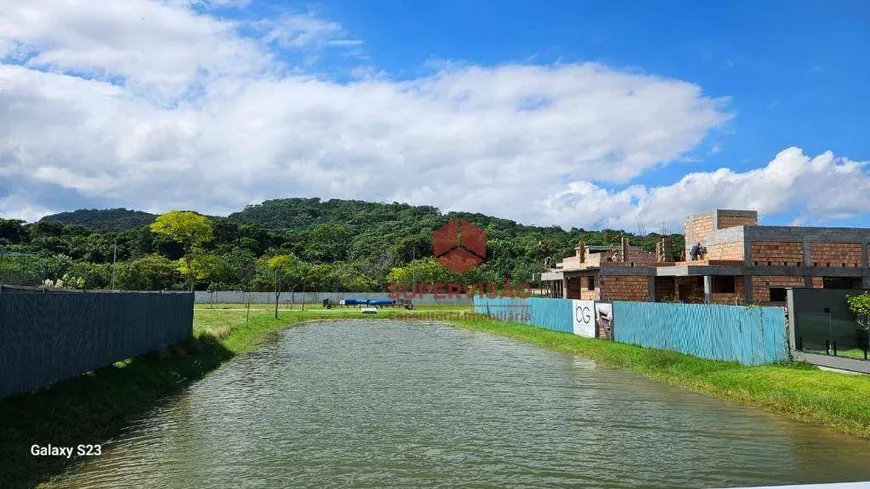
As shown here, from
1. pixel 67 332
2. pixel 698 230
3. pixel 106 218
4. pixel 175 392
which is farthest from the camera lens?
pixel 106 218

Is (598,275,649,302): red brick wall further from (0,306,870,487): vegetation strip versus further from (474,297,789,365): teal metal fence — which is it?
(0,306,870,487): vegetation strip

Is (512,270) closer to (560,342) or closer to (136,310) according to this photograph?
(560,342)

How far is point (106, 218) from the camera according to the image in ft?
559

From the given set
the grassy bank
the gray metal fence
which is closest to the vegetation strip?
the grassy bank

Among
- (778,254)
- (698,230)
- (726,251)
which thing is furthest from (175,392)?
(698,230)

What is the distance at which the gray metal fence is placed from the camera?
10.7 metres

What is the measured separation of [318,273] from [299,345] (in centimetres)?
5431

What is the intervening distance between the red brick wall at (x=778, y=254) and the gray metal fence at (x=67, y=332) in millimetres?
27718

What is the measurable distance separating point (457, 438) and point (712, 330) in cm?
1234

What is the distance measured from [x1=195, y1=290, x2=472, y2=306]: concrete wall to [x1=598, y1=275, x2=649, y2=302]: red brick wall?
46238 millimetres

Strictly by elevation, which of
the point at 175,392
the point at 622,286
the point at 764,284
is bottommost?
the point at 175,392

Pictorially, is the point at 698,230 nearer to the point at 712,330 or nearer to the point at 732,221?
the point at 732,221

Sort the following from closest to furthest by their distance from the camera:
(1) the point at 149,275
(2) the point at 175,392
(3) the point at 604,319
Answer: (2) the point at 175,392
(3) the point at 604,319
(1) the point at 149,275

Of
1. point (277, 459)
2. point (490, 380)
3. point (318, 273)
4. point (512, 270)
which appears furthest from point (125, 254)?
point (277, 459)
